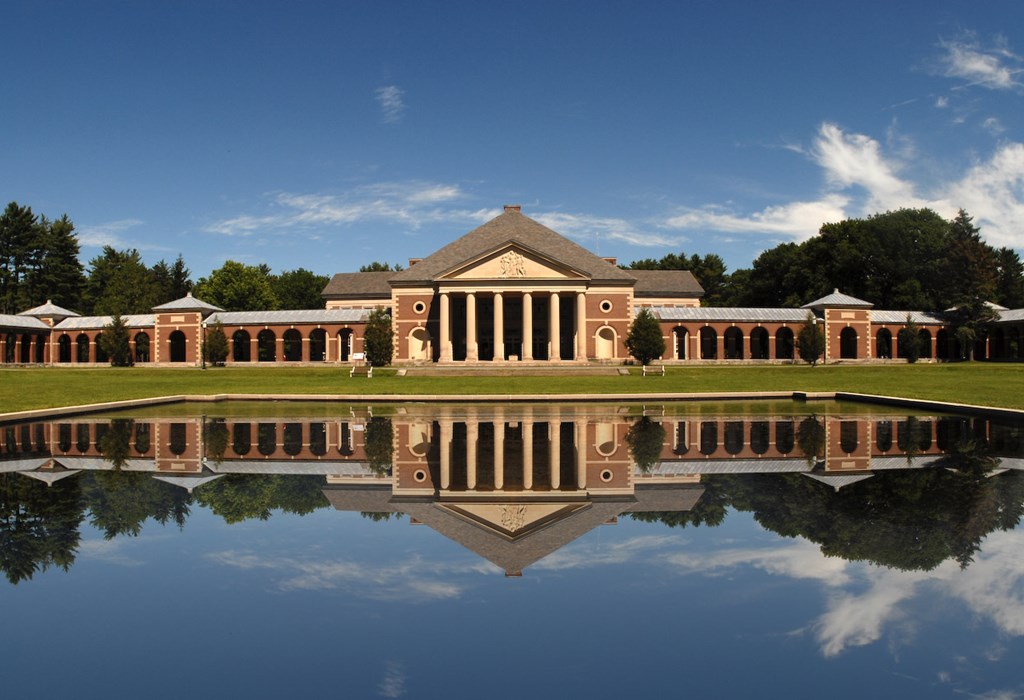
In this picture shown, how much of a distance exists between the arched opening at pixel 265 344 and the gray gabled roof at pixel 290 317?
124 centimetres

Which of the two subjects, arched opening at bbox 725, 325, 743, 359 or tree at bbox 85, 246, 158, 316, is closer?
arched opening at bbox 725, 325, 743, 359

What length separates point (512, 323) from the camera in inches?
2527

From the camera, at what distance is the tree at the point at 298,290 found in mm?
120375

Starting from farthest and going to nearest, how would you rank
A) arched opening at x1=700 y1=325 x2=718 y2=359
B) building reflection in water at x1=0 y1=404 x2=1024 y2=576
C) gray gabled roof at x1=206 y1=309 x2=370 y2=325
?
arched opening at x1=700 y1=325 x2=718 y2=359, gray gabled roof at x1=206 y1=309 x2=370 y2=325, building reflection in water at x1=0 y1=404 x2=1024 y2=576

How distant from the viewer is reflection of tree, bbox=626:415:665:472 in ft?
46.0

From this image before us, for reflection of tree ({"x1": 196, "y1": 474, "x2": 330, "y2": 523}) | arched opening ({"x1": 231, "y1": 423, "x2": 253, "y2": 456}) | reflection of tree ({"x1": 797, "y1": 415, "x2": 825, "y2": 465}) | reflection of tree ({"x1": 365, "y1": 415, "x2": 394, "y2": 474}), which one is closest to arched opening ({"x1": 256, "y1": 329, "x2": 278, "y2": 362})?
arched opening ({"x1": 231, "y1": 423, "x2": 253, "y2": 456})

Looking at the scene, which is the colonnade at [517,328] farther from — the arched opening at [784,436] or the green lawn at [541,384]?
the arched opening at [784,436]

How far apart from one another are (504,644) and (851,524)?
5.49 metres

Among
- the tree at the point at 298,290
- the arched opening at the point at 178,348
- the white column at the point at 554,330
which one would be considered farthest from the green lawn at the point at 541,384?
the tree at the point at 298,290

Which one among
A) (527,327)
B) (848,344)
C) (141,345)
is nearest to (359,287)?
(141,345)

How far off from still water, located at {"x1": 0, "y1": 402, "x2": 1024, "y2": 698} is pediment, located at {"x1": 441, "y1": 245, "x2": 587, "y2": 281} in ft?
147

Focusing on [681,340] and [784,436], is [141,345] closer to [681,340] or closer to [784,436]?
[681,340]

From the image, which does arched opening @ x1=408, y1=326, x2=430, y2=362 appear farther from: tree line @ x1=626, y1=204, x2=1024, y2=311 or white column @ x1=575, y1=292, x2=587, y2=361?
tree line @ x1=626, y1=204, x2=1024, y2=311

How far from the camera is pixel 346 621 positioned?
20.1 ft
